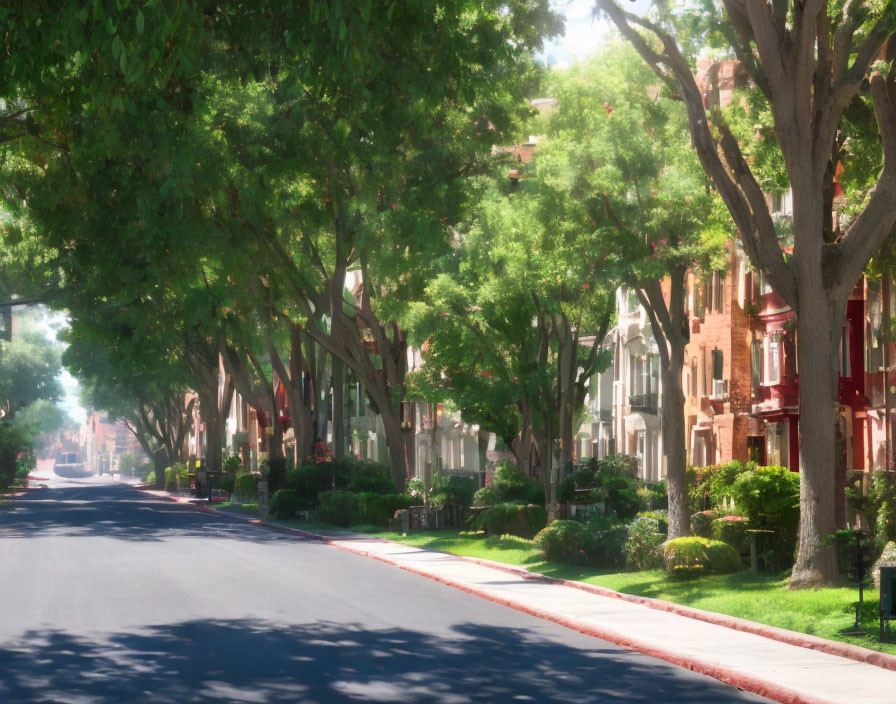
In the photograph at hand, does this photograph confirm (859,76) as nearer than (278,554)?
Yes

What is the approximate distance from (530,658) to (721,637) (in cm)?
264

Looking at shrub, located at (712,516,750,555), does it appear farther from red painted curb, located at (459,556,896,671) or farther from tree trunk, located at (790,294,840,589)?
tree trunk, located at (790,294,840,589)

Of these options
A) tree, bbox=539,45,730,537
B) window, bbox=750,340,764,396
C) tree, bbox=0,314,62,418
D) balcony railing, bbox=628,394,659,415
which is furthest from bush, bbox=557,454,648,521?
tree, bbox=0,314,62,418

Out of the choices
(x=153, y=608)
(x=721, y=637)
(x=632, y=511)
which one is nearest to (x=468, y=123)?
(x=632, y=511)

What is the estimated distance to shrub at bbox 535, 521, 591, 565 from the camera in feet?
85.0

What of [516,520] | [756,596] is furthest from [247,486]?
[756,596]

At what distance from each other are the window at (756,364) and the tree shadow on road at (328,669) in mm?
38745

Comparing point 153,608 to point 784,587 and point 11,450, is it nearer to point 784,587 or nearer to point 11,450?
point 784,587

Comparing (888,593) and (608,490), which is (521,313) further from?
(888,593)

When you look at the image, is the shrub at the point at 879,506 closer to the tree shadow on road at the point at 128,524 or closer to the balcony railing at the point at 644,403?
the tree shadow on road at the point at 128,524

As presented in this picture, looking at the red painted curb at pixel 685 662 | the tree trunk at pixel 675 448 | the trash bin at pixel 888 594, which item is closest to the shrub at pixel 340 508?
the tree trunk at pixel 675 448

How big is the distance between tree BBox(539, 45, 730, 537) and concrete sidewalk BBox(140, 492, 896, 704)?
4.11 metres

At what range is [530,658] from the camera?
1434 centimetres

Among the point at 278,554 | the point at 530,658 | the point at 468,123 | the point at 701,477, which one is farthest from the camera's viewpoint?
the point at 701,477
